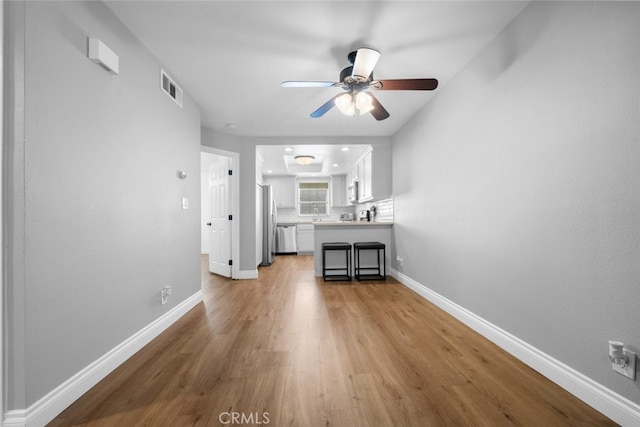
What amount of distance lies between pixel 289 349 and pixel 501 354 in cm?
153

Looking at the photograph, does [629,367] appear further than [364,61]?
No

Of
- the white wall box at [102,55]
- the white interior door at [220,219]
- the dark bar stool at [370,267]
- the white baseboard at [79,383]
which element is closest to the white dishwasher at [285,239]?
the white interior door at [220,219]

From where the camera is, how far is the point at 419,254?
136 inches

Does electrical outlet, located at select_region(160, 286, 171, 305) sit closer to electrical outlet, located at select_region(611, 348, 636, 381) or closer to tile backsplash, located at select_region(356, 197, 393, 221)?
electrical outlet, located at select_region(611, 348, 636, 381)

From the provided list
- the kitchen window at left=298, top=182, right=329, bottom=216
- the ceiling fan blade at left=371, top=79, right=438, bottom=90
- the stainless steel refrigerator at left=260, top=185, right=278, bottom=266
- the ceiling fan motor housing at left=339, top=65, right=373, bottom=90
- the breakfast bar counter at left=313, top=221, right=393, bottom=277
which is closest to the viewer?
the ceiling fan blade at left=371, top=79, right=438, bottom=90

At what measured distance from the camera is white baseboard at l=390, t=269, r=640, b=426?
123 cm

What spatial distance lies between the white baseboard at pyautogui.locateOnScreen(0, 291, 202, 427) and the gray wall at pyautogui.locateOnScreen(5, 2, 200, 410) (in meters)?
0.04

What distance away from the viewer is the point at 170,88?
2510 mm

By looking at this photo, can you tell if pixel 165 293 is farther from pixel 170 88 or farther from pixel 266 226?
pixel 266 226

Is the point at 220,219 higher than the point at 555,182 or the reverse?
the reverse

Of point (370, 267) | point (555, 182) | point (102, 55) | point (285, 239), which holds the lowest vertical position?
point (370, 267)

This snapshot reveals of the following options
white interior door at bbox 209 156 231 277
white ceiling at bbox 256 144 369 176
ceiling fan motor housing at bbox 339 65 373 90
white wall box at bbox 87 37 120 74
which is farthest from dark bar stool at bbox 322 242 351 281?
white wall box at bbox 87 37 120 74

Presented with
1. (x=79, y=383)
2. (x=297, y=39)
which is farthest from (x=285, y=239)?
(x=79, y=383)
